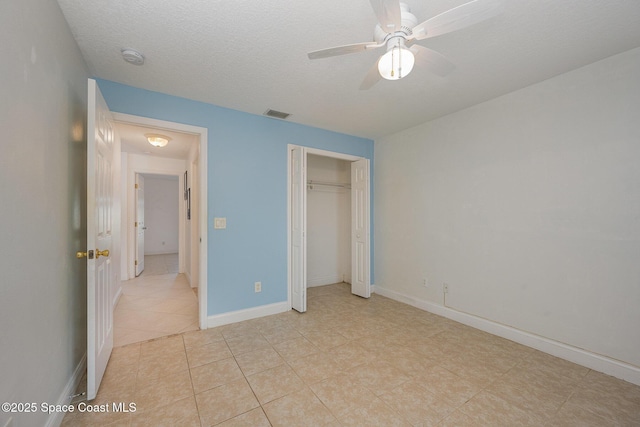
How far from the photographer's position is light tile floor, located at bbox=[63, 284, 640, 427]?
61.3 inches

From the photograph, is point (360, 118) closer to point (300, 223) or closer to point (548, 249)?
point (300, 223)

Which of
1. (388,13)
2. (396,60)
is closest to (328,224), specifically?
(396,60)

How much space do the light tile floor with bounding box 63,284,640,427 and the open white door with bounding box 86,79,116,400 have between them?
0.27 m

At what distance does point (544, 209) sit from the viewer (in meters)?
2.36

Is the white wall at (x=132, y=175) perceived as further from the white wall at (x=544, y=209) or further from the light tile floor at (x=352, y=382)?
the white wall at (x=544, y=209)

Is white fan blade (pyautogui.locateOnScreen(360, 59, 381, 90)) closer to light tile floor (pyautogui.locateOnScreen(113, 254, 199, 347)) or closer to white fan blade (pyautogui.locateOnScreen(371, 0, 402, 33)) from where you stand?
white fan blade (pyautogui.locateOnScreen(371, 0, 402, 33))

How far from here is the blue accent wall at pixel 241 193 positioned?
2.78m

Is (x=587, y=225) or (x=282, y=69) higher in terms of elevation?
(x=282, y=69)

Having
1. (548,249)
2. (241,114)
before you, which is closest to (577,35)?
(548,249)

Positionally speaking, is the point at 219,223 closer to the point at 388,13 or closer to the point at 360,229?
the point at 360,229

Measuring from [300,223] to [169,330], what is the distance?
1.88m

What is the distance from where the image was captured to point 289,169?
3.34 meters

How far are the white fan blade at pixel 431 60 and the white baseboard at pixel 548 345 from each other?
2.56 meters

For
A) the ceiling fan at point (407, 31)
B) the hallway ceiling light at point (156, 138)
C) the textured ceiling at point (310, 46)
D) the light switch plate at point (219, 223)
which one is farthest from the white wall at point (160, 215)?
the ceiling fan at point (407, 31)
